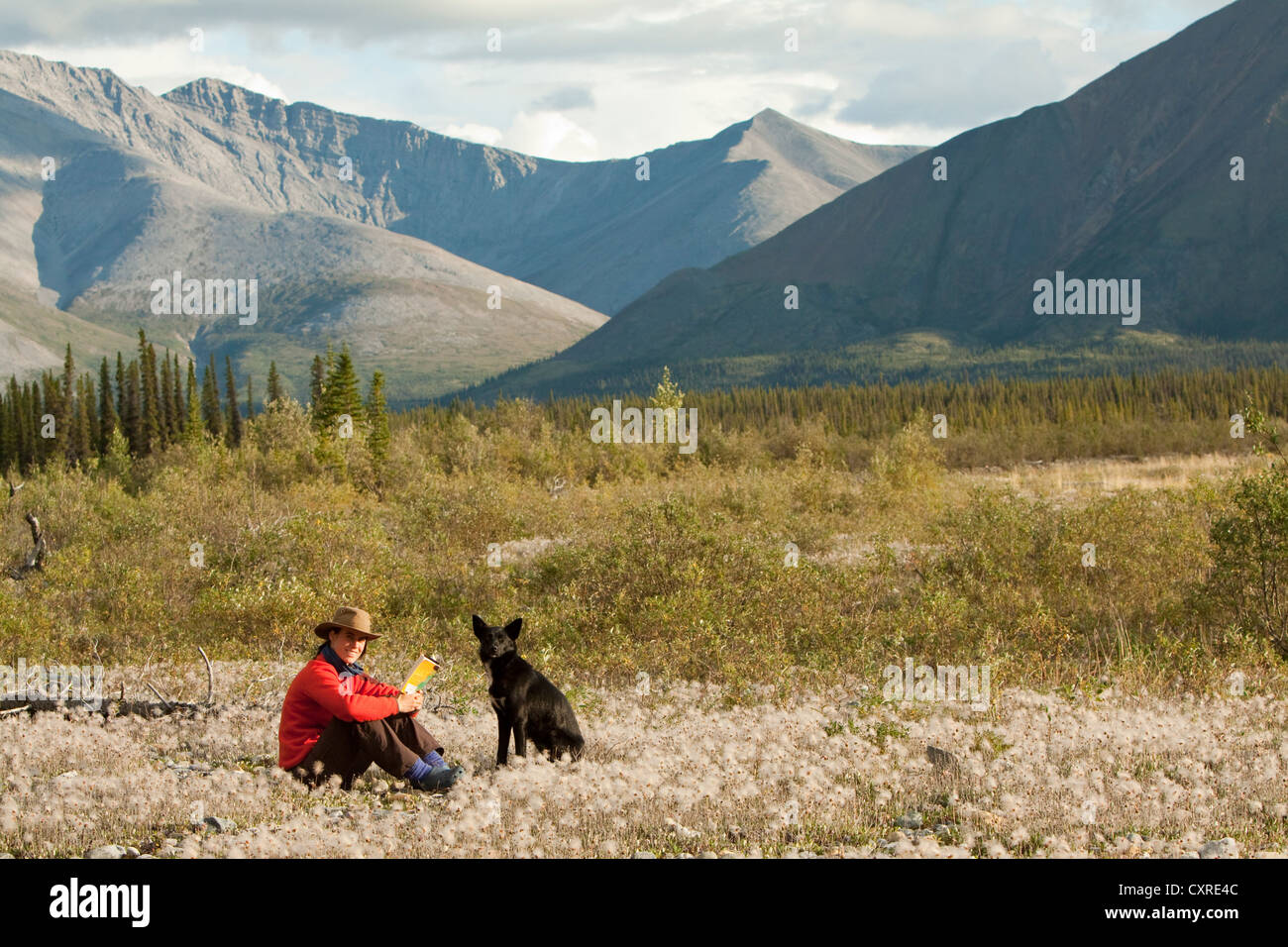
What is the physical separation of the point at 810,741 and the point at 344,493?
30279 mm

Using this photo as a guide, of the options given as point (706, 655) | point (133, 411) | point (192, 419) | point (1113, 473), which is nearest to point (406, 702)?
point (706, 655)

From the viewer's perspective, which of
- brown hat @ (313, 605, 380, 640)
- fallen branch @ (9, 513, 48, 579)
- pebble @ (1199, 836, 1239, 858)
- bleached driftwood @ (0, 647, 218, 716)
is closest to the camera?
pebble @ (1199, 836, 1239, 858)

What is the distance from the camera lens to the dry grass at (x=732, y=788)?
835 cm

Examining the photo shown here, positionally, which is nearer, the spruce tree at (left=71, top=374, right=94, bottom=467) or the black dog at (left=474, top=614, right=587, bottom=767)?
the black dog at (left=474, top=614, right=587, bottom=767)

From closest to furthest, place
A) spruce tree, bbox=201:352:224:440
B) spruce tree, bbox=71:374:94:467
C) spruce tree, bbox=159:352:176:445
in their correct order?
1. spruce tree, bbox=71:374:94:467
2. spruce tree, bbox=159:352:176:445
3. spruce tree, bbox=201:352:224:440

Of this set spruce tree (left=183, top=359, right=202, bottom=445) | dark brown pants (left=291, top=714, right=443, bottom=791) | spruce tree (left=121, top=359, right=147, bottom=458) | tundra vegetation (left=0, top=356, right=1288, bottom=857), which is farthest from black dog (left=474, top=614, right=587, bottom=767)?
spruce tree (left=121, top=359, right=147, bottom=458)

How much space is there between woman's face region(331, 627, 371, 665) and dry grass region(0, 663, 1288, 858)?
118 cm

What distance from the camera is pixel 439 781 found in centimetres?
986

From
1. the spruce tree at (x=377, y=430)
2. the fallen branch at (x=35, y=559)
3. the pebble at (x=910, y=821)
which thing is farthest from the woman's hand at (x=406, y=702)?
the spruce tree at (x=377, y=430)

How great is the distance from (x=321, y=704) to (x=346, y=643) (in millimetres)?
577

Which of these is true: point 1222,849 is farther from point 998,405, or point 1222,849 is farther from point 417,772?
point 998,405

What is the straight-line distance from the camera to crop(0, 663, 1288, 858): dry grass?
835 centimetres

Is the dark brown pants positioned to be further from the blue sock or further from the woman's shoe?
the woman's shoe
